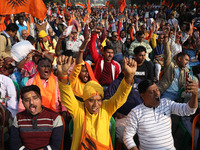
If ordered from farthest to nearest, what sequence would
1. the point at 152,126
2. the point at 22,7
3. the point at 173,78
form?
the point at 22,7 < the point at 173,78 < the point at 152,126

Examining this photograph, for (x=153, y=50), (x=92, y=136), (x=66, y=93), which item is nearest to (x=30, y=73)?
(x=66, y=93)

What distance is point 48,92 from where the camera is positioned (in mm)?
3023

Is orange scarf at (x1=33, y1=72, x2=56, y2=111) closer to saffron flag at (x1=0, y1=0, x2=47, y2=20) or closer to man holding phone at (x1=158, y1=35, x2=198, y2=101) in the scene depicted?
saffron flag at (x1=0, y1=0, x2=47, y2=20)

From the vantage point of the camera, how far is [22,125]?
2131 millimetres

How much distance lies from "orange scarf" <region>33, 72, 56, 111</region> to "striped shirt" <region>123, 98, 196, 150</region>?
1398mm

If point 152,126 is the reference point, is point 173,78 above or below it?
above

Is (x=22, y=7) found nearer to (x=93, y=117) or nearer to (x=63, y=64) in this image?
(x=63, y=64)

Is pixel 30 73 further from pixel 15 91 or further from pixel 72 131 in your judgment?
pixel 72 131

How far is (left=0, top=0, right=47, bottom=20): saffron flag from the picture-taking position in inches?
149

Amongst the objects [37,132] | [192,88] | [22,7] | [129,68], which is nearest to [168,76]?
[192,88]

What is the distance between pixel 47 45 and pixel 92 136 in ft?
14.7

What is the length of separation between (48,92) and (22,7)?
84.8 inches

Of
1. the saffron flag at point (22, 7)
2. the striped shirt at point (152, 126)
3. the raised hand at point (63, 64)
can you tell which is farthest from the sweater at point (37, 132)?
the saffron flag at point (22, 7)

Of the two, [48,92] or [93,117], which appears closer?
[93,117]
